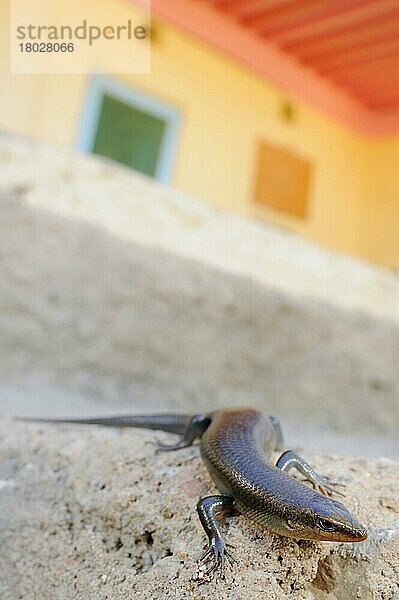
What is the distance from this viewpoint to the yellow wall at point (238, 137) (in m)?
6.52

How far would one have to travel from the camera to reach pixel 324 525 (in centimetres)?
197

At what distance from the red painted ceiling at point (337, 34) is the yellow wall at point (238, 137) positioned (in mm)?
617

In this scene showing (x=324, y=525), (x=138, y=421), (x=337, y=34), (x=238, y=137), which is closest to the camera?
(x=324, y=525)

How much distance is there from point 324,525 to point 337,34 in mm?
5653

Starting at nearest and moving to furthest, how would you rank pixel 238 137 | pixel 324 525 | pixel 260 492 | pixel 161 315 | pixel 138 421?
pixel 324 525 → pixel 260 492 → pixel 138 421 → pixel 161 315 → pixel 238 137

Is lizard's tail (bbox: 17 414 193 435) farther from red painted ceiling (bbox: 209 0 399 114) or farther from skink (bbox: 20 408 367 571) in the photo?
red painted ceiling (bbox: 209 0 399 114)

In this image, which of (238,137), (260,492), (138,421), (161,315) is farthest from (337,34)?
(260,492)

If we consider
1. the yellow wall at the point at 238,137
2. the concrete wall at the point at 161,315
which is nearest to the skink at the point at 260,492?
the concrete wall at the point at 161,315

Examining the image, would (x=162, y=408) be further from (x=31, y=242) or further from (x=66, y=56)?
(x=66, y=56)

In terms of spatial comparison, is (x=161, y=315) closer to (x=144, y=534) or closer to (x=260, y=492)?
(x=144, y=534)

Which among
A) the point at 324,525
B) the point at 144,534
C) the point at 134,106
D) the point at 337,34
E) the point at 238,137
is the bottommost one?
the point at 144,534

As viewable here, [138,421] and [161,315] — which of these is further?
[161,315]

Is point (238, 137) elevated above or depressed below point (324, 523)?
above

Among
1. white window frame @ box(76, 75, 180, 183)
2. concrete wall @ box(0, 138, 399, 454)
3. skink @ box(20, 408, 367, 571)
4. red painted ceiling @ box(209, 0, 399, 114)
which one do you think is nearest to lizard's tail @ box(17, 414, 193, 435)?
A: skink @ box(20, 408, 367, 571)
